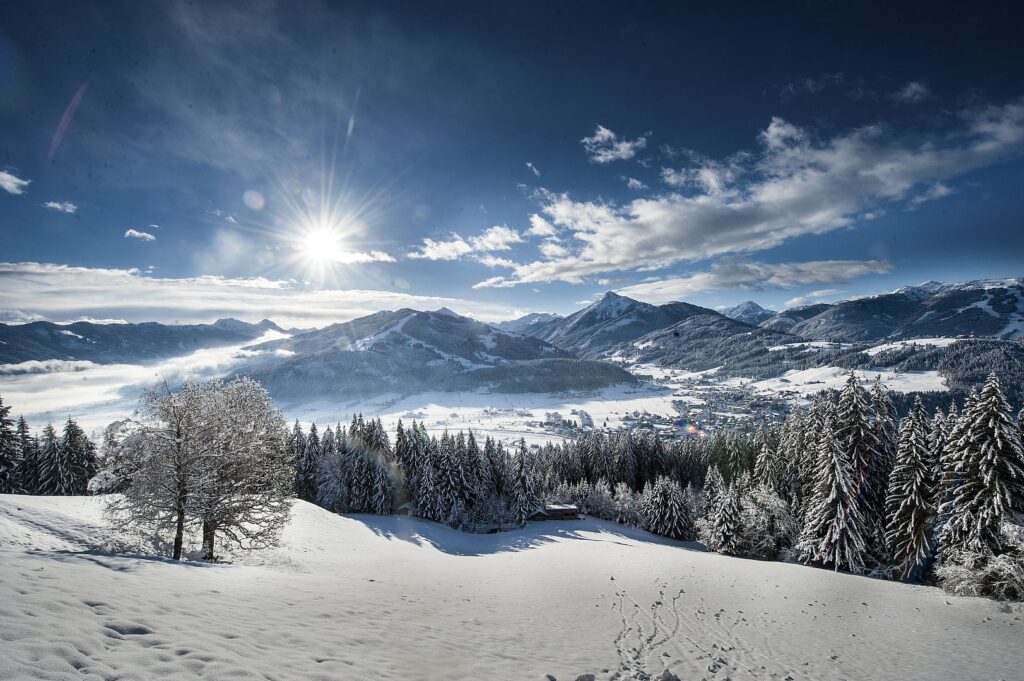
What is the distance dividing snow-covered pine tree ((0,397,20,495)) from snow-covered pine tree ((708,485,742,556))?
6891 centimetres

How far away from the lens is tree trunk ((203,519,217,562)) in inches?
789

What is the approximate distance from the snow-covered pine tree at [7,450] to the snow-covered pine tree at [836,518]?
2829 inches

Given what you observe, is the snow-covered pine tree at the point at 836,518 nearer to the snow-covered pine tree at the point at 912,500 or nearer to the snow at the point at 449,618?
the snow-covered pine tree at the point at 912,500

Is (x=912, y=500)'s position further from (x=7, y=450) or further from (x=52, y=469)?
(x=52, y=469)

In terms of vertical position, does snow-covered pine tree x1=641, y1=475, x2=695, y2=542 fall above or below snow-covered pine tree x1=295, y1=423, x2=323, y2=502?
below

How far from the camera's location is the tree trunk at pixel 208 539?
65.8 ft

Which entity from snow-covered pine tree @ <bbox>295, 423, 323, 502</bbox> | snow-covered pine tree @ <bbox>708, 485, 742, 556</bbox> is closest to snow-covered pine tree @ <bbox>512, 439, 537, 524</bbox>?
snow-covered pine tree @ <bbox>708, 485, 742, 556</bbox>

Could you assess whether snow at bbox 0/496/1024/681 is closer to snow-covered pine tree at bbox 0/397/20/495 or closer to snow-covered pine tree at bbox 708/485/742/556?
snow-covered pine tree at bbox 708/485/742/556

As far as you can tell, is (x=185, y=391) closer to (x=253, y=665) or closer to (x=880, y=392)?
(x=253, y=665)

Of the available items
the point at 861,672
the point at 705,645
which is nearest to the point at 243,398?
the point at 705,645

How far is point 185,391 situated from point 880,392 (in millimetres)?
45960

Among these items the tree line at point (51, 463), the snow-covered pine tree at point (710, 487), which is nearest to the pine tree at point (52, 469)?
the tree line at point (51, 463)

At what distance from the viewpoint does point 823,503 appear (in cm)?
3009

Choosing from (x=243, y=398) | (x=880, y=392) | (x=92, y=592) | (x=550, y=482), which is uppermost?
(x=243, y=398)
